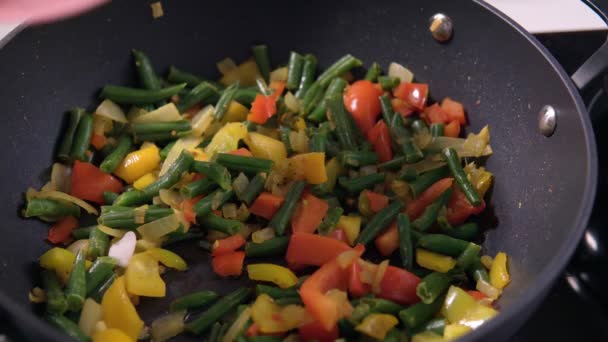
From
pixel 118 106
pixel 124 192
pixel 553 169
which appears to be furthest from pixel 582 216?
pixel 118 106

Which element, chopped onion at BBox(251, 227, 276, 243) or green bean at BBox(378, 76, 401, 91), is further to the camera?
green bean at BBox(378, 76, 401, 91)

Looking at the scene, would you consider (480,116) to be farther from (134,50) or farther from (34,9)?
(34,9)

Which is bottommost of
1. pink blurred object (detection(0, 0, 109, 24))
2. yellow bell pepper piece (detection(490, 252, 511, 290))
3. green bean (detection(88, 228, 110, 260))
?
yellow bell pepper piece (detection(490, 252, 511, 290))

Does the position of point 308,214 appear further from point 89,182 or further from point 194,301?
point 89,182

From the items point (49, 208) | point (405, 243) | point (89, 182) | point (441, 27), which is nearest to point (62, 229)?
point (49, 208)

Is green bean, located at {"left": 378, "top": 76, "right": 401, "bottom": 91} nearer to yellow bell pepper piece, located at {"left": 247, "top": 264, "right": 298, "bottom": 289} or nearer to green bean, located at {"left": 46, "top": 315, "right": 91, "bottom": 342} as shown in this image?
yellow bell pepper piece, located at {"left": 247, "top": 264, "right": 298, "bottom": 289}

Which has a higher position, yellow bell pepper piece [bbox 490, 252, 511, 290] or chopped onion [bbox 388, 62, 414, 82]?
chopped onion [bbox 388, 62, 414, 82]

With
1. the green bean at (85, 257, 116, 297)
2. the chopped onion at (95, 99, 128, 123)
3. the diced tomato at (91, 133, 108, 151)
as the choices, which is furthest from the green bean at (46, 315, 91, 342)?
the chopped onion at (95, 99, 128, 123)
